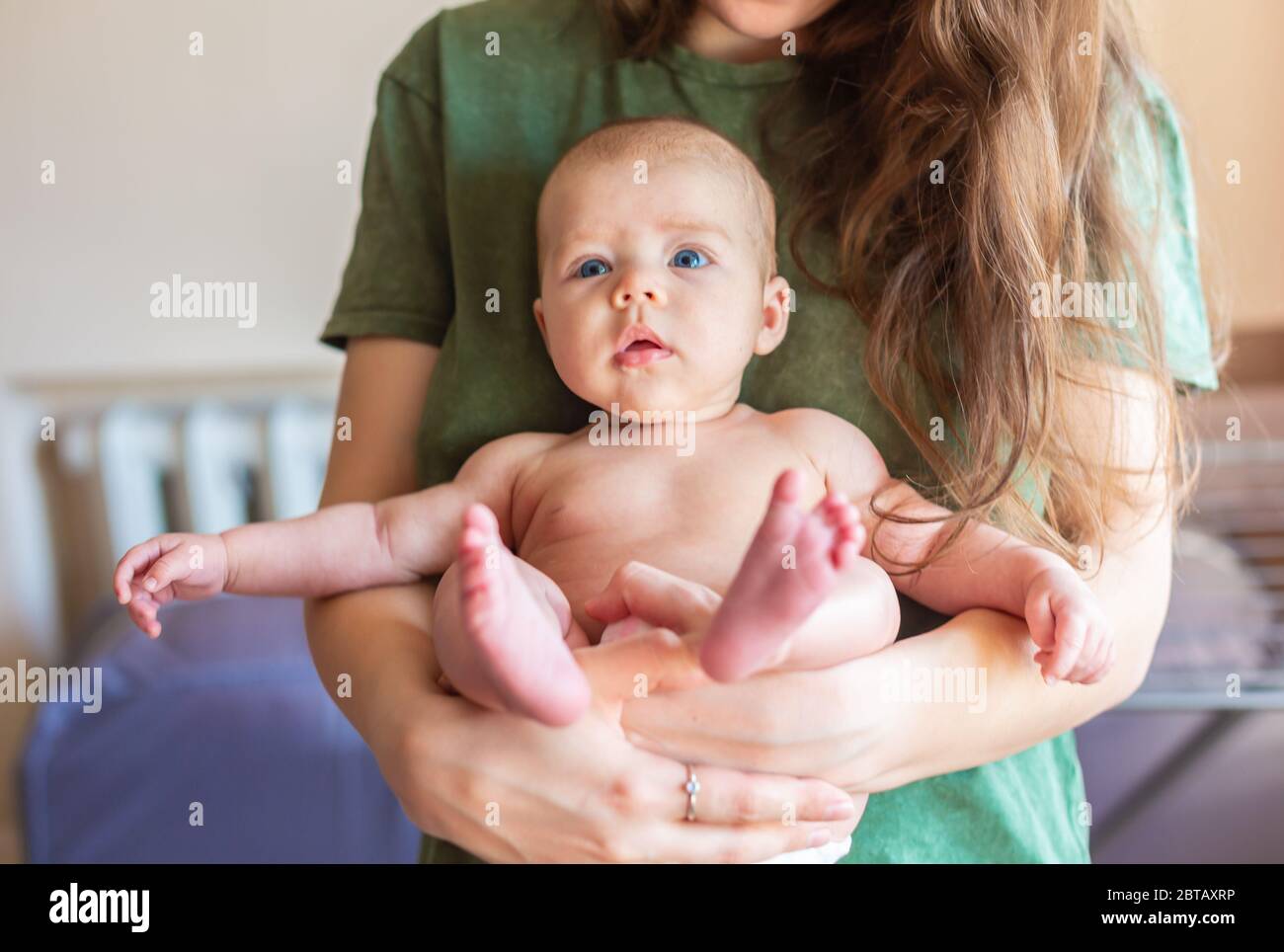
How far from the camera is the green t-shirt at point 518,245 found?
28.4 inches

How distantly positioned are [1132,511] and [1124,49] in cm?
28

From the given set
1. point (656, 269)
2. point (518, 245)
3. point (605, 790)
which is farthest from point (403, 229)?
point (605, 790)

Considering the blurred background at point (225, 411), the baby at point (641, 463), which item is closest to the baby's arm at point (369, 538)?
the baby at point (641, 463)

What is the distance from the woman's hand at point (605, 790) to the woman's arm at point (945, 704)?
13mm

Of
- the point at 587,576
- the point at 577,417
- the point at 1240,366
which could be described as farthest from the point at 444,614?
the point at 1240,366

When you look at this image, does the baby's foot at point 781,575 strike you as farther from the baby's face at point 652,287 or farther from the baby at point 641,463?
the baby's face at point 652,287

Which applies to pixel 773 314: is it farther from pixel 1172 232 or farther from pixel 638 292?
pixel 1172 232

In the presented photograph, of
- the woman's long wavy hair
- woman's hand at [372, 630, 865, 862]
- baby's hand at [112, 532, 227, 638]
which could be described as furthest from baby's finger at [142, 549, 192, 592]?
the woman's long wavy hair

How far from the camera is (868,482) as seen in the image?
2.25 feet

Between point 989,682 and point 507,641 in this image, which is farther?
point 989,682

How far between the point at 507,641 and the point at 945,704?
0.24 meters

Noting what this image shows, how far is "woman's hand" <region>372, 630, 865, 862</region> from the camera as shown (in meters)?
0.57

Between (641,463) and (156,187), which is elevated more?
(156,187)

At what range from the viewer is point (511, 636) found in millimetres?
505
